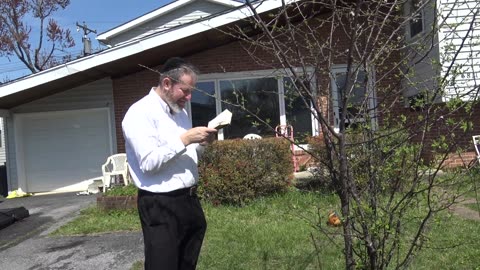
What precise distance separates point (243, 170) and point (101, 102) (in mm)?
6638

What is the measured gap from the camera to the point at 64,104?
531 inches

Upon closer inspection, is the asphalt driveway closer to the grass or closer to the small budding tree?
the grass

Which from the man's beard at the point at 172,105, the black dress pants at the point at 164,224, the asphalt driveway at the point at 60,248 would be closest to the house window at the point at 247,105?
the asphalt driveway at the point at 60,248

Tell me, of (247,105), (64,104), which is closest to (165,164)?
(247,105)

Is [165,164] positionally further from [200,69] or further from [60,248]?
[200,69]

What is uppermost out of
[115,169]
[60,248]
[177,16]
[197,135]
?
[177,16]

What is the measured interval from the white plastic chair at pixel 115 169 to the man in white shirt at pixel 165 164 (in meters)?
8.77

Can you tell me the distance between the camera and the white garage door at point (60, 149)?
13617mm

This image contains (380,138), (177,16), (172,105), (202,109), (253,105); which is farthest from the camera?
(177,16)

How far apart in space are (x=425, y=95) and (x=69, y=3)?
25.0 m

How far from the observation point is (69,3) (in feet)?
82.4

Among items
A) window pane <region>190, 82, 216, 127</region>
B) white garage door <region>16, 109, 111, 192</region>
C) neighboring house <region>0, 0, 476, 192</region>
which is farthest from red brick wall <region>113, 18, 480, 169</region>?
white garage door <region>16, 109, 111, 192</region>

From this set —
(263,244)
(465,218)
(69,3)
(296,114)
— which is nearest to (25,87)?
(296,114)

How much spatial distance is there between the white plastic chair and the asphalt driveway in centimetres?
314
